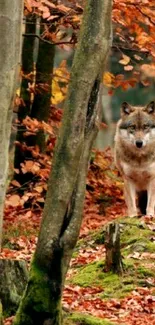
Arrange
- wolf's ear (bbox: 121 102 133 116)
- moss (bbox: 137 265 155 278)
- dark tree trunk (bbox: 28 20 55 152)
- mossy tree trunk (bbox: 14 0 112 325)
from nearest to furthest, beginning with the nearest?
mossy tree trunk (bbox: 14 0 112 325)
moss (bbox: 137 265 155 278)
wolf's ear (bbox: 121 102 133 116)
dark tree trunk (bbox: 28 20 55 152)

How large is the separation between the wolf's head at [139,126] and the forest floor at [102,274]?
1.94m

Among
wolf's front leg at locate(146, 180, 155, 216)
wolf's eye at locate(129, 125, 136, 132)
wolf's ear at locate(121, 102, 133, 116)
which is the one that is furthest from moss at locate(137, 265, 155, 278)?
wolf's ear at locate(121, 102, 133, 116)

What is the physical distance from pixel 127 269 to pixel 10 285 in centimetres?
260

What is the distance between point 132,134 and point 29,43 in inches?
176

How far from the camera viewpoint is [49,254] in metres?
6.38

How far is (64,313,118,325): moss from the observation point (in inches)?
277

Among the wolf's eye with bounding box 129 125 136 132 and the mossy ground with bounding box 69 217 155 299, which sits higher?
the wolf's eye with bounding box 129 125 136 132

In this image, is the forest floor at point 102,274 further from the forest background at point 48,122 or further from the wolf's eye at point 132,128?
the wolf's eye at point 132,128

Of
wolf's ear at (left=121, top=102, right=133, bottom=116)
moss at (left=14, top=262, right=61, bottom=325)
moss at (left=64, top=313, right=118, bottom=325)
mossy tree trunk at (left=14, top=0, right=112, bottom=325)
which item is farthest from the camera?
wolf's ear at (left=121, top=102, right=133, bottom=116)

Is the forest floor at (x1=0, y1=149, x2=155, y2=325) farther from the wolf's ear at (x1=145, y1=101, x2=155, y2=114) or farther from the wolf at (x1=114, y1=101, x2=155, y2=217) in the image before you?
the wolf's ear at (x1=145, y1=101, x2=155, y2=114)

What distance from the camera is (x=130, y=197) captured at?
13414 mm

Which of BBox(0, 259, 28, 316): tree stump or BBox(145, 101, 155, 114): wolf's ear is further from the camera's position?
BBox(145, 101, 155, 114): wolf's ear

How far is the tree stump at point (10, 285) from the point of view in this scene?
717cm

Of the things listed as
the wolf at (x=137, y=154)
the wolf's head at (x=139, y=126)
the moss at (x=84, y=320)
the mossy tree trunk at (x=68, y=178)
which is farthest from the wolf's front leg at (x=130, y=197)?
the mossy tree trunk at (x=68, y=178)
